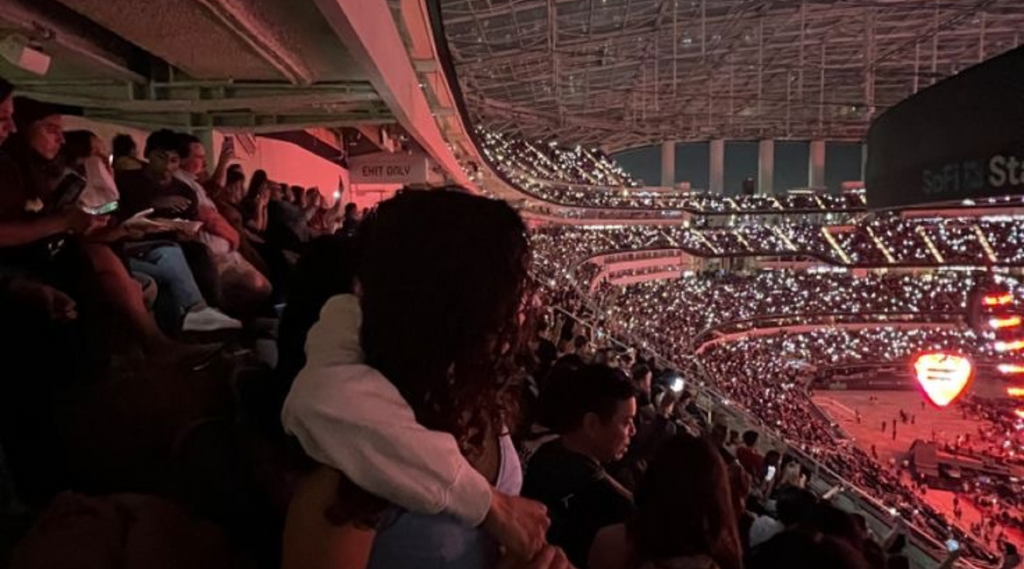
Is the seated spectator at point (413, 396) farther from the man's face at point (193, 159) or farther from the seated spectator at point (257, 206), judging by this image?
the seated spectator at point (257, 206)

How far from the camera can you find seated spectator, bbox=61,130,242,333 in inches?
105

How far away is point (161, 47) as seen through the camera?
14.6ft

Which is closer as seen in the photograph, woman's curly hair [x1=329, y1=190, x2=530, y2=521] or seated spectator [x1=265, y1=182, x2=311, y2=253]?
woman's curly hair [x1=329, y1=190, x2=530, y2=521]

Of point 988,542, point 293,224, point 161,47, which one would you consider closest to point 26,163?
point 293,224

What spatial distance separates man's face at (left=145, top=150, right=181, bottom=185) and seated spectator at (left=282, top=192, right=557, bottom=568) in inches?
106

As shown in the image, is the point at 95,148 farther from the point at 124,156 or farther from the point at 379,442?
the point at 379,442

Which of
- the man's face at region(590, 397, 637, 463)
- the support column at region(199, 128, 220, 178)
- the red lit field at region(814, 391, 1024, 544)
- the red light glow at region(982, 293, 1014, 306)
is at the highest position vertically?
the support column at region(199, 128, 220, 178)

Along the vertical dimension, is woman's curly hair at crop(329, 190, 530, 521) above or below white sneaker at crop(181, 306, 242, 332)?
above

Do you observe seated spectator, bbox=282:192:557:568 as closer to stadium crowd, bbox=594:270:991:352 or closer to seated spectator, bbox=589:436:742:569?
seated spectator, bbox=589:436:742:569

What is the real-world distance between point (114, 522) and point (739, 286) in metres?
42.5

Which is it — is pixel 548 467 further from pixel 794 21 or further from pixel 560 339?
pixel 794 21

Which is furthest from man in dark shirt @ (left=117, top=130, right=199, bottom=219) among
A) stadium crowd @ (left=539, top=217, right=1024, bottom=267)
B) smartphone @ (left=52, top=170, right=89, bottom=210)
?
stadium crowd @ (left=539, top=217, right=1024, bottom=267)

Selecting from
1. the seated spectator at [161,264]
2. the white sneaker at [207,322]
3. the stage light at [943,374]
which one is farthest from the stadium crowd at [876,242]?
the white sneaker at [207,322]

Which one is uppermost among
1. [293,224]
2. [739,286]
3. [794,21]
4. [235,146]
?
[794,21]
